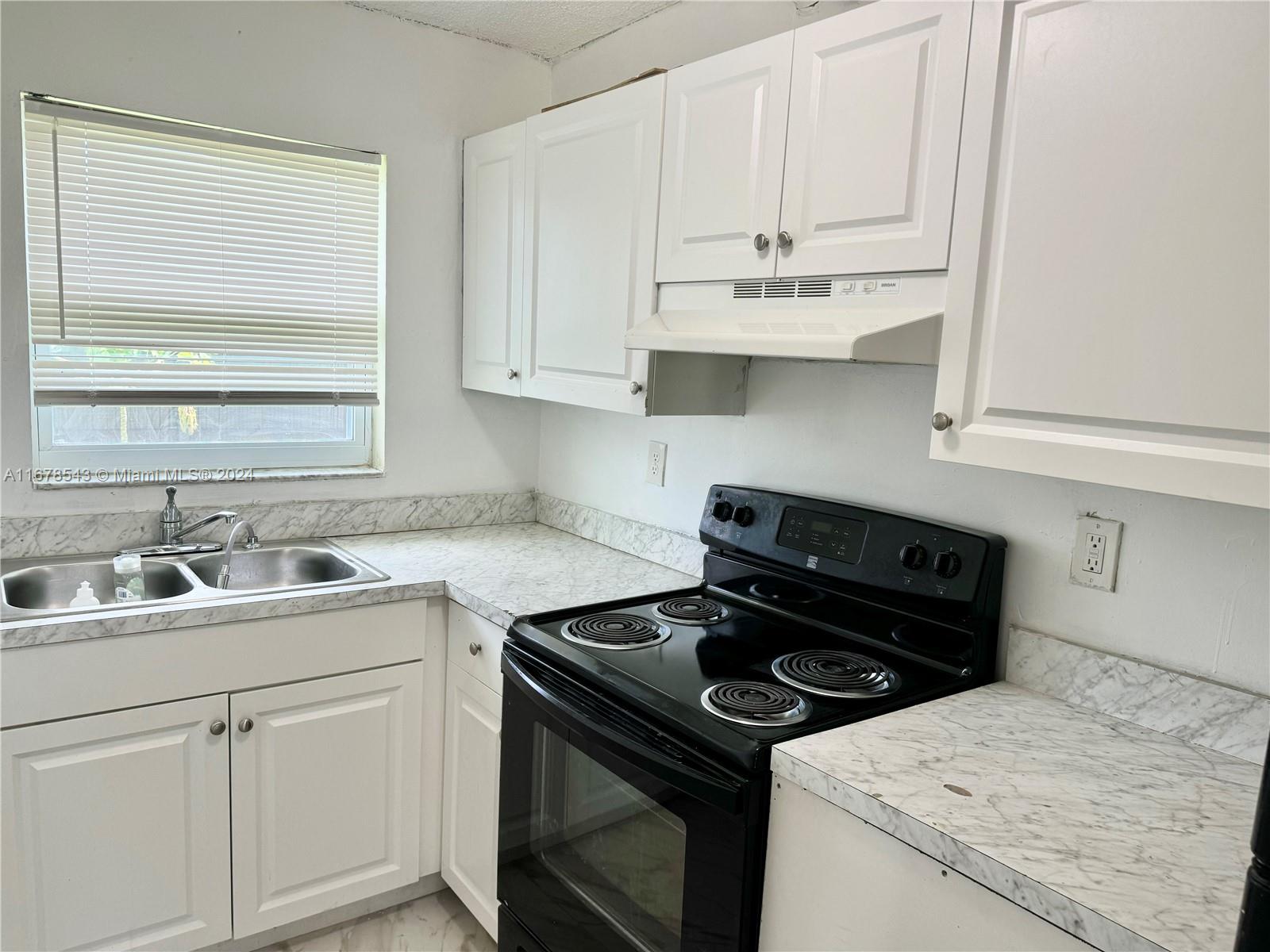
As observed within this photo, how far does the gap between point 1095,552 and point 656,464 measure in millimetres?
1212

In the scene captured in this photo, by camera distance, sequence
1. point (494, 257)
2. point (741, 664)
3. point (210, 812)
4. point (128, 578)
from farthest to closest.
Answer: point (494, 257) → point (128, 578) → point (210, 812) → point (741, 664)

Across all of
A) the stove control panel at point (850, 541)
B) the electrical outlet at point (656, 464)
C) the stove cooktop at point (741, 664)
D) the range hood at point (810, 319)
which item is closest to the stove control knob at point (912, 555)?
the stove control panel at point (850, 541)

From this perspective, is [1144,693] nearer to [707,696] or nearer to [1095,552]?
[1095,552]

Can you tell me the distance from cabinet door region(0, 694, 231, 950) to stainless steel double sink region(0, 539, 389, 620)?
23cm

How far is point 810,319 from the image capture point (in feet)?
5.08

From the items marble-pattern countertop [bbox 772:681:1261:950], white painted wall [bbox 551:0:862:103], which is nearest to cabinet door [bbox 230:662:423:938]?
marble-pattern countertop [bbox 772:681:1261:950]

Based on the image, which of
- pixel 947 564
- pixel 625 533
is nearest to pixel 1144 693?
pixel 947 564

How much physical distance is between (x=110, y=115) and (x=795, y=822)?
2245 millimetres

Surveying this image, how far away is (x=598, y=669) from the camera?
1592 mm

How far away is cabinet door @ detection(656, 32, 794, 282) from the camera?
1634mm

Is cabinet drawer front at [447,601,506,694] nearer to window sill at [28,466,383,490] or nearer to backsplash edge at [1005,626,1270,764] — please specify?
window sill at [28,466,383,490]

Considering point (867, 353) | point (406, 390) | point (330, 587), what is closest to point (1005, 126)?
point (867, 353)

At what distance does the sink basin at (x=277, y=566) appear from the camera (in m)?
2.33

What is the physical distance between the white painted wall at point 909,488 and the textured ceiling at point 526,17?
0.05m
